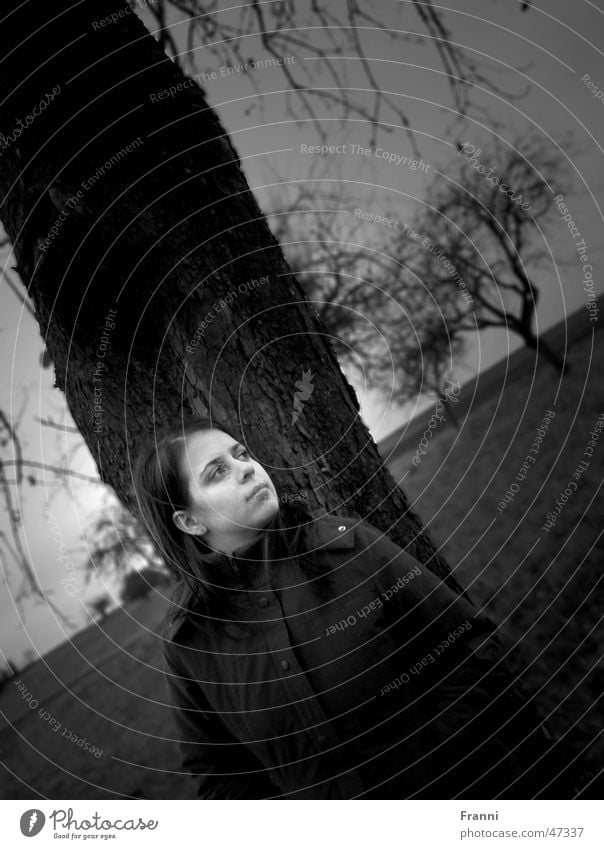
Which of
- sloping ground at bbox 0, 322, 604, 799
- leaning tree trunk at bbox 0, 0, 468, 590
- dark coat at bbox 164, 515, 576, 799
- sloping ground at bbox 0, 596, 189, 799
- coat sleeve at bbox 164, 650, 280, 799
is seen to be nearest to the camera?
dark coat at bbox 164, 515, 576, 799

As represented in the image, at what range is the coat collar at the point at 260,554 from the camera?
1.61 metres

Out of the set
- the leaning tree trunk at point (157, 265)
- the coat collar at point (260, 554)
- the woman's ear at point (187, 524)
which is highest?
the leaning tree trunk at point (157, 265)

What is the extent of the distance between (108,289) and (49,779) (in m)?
3.44

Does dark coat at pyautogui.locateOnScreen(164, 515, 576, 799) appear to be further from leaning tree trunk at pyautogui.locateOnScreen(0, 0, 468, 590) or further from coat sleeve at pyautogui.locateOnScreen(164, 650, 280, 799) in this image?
leaning tree trunk at pyautogui.locateOnScreen(0, 0, 468, 590)

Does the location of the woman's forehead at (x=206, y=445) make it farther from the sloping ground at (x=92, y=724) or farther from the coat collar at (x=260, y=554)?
the sloping ground at (x=92, y=724)

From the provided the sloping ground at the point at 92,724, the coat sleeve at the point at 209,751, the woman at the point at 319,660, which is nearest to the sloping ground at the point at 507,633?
the sloping ground at the point at 92,724

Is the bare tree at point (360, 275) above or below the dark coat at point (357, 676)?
above

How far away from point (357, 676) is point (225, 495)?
23.1 inches

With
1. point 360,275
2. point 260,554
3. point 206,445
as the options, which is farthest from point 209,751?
point 360,275

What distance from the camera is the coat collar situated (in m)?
1.61

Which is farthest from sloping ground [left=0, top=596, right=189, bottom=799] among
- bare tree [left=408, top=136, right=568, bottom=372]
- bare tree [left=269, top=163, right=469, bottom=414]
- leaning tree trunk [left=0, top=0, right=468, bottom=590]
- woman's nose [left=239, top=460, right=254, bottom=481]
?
bare tree [left=408, top=136, right=568, bottom=372]

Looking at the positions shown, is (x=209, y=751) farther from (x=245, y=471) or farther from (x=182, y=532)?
(x=245, y=471)

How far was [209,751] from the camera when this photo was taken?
66.3 inches
